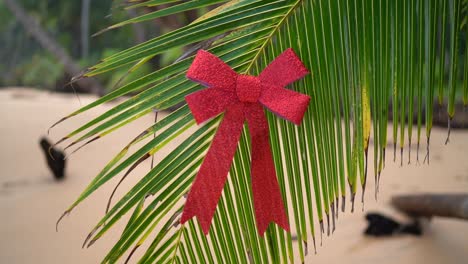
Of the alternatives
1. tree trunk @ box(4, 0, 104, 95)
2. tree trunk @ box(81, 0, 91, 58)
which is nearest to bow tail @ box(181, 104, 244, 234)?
tree trunk @ box(4, 0, 104, 95)

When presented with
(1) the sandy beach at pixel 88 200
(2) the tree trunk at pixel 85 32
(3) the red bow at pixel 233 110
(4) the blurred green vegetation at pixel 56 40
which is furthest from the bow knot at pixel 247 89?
(2) the tree trunk at pixel 85 32

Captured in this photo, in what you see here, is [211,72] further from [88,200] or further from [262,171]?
[88,200]

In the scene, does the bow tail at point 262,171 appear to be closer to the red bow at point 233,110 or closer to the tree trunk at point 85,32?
the red bow at point 233,110

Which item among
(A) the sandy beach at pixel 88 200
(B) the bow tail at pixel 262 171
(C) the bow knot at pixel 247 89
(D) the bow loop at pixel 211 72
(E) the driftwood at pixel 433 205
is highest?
(D) the bow loop at pixel 211 72

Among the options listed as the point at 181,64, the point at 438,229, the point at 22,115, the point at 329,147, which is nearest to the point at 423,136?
the point at 438,229

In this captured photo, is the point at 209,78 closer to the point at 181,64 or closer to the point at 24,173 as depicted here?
the point at 181,64

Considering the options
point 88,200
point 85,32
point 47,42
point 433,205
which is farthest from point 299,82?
point 47,42
